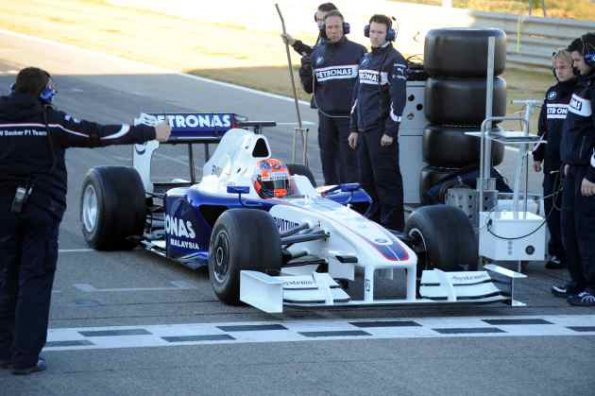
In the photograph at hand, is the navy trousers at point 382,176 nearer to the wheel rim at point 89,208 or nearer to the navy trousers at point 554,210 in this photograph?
the navy trousers at point 554,210

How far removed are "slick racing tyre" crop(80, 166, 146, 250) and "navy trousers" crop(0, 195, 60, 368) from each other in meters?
3.46

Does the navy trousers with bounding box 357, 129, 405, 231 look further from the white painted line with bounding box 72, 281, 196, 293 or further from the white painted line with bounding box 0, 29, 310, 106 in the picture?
the white painted line with bounding box 0, 29, 310, 106

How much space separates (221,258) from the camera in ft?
32.6

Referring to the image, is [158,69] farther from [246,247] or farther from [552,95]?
[246,247]

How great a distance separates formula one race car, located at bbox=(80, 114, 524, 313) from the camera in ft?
31.4

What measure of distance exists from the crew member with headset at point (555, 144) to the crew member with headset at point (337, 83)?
249 cm

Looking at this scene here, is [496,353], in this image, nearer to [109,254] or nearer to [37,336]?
[37,336]

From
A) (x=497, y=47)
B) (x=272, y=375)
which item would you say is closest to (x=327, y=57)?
(x=497, y=47)

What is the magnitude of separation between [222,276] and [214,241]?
300 millimetres

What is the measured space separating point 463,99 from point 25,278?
6.59 m

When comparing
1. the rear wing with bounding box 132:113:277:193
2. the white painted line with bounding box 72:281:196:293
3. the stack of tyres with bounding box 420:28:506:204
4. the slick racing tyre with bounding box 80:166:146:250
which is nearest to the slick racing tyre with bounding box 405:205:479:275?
the white painted line with bounding box 72:281:196:293

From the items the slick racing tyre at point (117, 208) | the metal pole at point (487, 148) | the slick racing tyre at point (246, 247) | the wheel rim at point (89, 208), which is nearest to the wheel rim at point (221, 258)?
the slick racing tyre at point (246, 247)

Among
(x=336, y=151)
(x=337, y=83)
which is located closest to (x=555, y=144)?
(x=337, y=83)

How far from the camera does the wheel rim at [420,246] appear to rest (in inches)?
399
